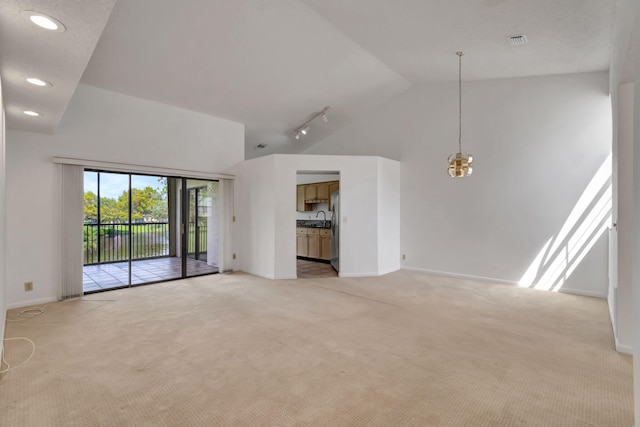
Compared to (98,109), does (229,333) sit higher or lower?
lower

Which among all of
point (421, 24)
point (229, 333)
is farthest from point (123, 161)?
point (421, 24)

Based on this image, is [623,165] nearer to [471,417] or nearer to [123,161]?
[471,417]

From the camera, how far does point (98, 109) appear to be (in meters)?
5.08

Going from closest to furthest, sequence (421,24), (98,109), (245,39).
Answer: (421,24)
(245,39)
(98,109)

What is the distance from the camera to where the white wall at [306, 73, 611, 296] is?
5.09m

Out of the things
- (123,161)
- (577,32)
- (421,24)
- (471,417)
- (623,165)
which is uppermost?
(421,24)

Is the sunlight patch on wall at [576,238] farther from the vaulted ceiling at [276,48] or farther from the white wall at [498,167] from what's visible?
the vaulted ceiling at [276,48]

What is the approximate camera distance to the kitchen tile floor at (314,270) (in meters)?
6.63

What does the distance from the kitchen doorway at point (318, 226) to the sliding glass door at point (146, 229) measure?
2246 millimetres

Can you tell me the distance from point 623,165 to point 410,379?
9.92 ft

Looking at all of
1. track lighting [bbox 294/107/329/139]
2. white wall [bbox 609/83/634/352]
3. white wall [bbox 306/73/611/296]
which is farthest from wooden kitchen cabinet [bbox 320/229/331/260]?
white wall [bbox 609/83/634/352]

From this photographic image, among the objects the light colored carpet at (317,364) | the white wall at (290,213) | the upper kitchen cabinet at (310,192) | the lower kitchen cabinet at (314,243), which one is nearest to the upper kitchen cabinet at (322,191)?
the upper kitchen cabinet at (310,192)

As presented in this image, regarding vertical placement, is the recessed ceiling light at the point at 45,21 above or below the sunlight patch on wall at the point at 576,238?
above

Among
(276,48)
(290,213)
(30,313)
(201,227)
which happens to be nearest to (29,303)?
(30,313)
